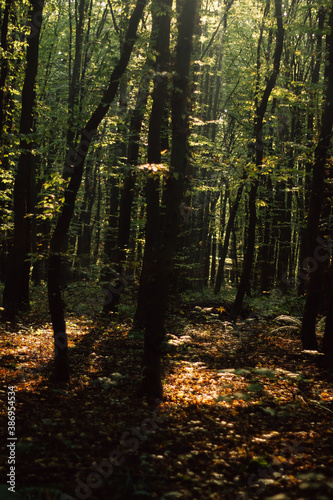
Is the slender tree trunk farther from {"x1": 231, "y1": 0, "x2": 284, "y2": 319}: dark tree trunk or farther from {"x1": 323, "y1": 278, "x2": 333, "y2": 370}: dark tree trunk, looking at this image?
{"x1": 231, "y1": 0, "x2": 284, "y2": 319}: dark tree trunk

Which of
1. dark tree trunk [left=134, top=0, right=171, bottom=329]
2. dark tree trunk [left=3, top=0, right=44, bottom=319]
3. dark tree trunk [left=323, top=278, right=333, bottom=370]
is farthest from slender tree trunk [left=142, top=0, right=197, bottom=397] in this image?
→ dark tree trunk [left=3, top=0, right=44, bottom=319]

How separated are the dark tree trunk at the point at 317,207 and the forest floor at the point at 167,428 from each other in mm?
727

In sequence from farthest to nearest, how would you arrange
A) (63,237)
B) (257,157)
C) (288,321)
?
(257,157), (288,321), (63,237)

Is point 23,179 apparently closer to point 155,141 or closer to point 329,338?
point 155,141

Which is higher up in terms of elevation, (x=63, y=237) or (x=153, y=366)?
(x=63, y=237)

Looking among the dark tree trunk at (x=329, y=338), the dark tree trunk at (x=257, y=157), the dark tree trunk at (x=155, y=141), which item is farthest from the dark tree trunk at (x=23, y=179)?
the dark tree trunk at (x=329, y=338)

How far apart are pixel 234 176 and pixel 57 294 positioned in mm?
11230

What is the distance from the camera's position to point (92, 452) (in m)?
4.37

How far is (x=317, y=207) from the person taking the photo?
32.5ft

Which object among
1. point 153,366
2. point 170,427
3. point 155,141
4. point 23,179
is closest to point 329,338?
point 153,366

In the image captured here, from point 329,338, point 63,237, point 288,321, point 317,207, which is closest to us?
point 63,237

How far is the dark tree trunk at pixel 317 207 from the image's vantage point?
9586mm

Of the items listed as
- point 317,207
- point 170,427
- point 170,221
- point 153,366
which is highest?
point 317,207

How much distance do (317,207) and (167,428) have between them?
6.93m
